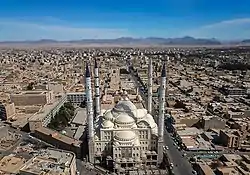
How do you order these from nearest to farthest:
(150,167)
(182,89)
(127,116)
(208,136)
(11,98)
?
1. (150,167)
2. (127,116)
3. (208,136)
4. (11,98)
5. (182,89)

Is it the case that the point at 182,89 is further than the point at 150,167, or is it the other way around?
the point at 182,89

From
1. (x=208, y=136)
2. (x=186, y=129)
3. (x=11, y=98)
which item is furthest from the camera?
(x=11, y=98)

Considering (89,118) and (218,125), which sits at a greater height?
(89,118)

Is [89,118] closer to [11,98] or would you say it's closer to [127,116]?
[127,116]

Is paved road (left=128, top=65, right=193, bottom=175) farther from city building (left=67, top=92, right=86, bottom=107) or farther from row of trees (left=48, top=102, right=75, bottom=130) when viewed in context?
city building (left=67, top=92, right=86, bottom=107)

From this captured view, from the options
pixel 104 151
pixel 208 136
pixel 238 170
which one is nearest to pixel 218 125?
pixel 208 136

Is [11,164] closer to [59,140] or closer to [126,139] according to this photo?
[59,140]
